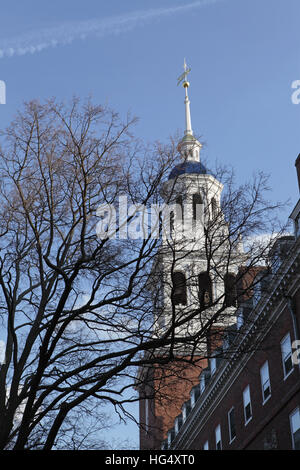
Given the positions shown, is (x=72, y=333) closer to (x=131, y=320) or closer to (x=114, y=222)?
(x=131, y=320)

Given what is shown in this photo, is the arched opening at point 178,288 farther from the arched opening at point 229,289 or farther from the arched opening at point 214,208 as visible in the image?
the arched opening at point 214,208

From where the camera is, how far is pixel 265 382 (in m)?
31.1

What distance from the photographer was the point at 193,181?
1642 cm

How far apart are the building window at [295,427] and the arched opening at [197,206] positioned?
42.9 feet

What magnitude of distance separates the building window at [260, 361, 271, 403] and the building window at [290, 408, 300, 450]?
2887mm

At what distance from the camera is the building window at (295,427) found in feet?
88.4

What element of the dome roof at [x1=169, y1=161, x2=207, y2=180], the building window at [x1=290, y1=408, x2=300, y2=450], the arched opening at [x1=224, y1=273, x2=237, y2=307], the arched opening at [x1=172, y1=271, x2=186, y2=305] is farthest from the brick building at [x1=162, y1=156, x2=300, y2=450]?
the dome roof at [x1=169, y1=161, x2=207, y2=180]

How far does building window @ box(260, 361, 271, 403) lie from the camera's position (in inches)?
1207

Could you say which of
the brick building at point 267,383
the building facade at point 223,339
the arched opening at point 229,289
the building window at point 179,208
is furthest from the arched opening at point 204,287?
the brick building at point 267,383

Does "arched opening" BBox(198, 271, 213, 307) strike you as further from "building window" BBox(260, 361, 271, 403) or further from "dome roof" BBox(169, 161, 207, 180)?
"building window" BBox(260, 361, 271, 403)

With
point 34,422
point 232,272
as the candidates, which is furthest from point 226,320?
point 34,422

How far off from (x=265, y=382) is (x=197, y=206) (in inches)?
653

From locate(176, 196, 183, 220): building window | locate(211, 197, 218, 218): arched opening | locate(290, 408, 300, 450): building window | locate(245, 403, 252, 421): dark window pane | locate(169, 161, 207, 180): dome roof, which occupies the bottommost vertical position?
locate(290, 408, 300, 450): building window

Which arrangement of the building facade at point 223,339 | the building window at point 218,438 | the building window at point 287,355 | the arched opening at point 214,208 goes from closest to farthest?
1. the building facade at point 223,339
2. the arched opening at point 214,208
3. the building window at point 287,355
4. the building window at point 218,438
